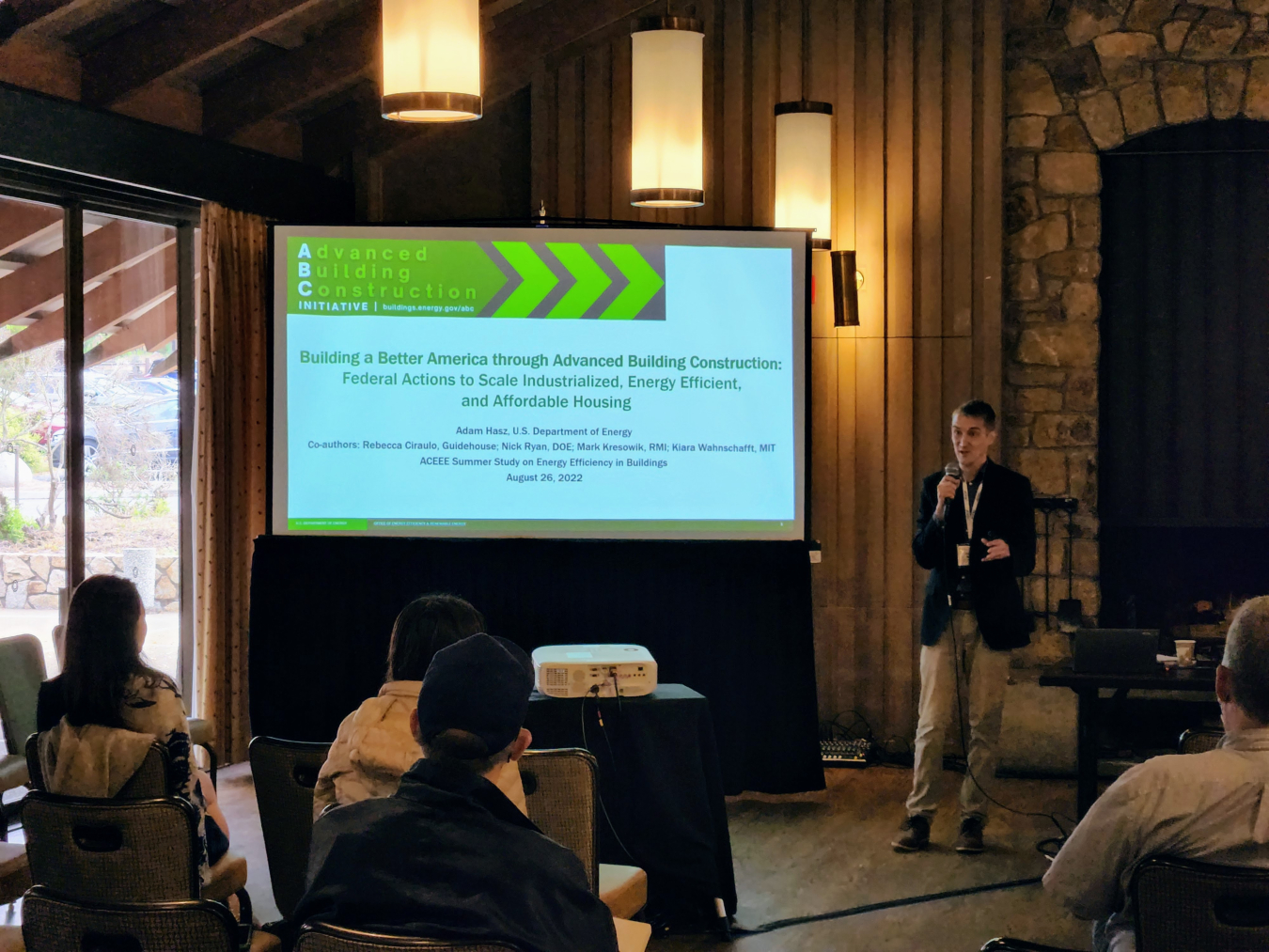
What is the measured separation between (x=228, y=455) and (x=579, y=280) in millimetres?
1838

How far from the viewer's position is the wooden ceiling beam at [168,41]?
5023mm

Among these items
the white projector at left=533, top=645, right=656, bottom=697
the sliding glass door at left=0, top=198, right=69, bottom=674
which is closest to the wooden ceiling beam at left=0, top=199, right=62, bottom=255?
the sliding glass door at left=0, top=198, right=69, bottom=674

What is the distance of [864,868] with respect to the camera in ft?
14.8

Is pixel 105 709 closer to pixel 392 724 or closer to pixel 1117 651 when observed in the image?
pixel 392 724

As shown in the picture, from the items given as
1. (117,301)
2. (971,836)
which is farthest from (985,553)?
(117,301)

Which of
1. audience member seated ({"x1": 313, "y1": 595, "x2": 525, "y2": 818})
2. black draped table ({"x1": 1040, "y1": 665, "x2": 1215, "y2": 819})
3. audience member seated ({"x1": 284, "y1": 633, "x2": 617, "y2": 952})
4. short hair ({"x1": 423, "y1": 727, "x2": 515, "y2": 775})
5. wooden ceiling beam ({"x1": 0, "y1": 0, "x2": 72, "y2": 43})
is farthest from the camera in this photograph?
wooden ceiling beam ({"x1": 0, "y1": 0, "x2": 72, "y2": 43})

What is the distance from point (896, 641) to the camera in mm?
6152

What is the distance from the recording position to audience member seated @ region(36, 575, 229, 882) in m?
2.95

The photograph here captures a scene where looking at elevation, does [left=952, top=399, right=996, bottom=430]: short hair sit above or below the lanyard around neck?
above

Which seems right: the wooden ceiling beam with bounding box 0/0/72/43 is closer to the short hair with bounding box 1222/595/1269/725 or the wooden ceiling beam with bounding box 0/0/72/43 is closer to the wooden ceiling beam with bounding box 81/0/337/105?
the wooden ceiling beam with bounding box 81/0/337/105

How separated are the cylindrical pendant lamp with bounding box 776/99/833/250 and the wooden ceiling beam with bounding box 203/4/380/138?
183 cm

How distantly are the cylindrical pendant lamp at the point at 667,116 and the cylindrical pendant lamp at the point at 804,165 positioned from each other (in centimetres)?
93

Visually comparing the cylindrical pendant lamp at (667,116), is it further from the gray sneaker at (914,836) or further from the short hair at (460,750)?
the short hair at (460,750)

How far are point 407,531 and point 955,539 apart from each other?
2.16 m
